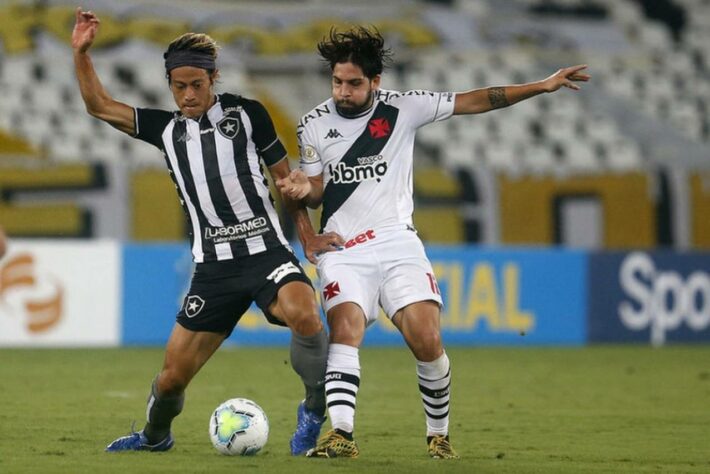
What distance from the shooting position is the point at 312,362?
710 cm

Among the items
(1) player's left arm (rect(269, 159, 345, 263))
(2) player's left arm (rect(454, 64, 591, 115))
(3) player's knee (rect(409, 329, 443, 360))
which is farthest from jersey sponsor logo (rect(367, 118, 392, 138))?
(3) player's knee (rect(409, 329, 443, 360))

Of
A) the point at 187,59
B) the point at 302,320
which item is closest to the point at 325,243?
the point at 302,320

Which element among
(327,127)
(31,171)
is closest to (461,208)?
(31,171)

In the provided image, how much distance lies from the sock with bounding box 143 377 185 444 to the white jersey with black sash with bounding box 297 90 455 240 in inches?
47.5

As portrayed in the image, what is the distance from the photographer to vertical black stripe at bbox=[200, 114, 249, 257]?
7074 mm

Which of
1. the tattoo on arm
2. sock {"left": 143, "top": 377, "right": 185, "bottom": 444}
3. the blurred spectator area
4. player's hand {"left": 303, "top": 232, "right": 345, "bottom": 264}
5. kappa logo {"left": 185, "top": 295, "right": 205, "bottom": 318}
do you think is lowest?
sock {"left": 143, "top": 377, "right": 185, "bottom": 444}

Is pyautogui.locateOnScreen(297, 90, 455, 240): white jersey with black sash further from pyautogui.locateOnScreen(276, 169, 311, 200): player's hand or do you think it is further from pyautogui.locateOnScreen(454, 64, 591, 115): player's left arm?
pyautogui.locateOnScreen(276, 169, 311, 200): player's hand

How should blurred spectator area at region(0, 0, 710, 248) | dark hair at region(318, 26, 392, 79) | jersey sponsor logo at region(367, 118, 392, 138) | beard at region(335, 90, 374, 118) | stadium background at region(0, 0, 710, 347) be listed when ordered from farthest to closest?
blurred spectator area at region(0, 0, 710, 248)
stadium background at region(0, 0, 710, 347)
jersey sponsor logo at region(367, 118, 392, 138)
beard at region(335, 90, 374, 118)
dark hair at region(318, 26, 392, 79)

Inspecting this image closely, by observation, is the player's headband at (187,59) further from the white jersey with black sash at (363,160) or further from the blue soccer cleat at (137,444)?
the blue soccer cleat at (137,444)

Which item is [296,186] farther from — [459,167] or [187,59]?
[459,167]

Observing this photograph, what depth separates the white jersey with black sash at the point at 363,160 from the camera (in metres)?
7.32

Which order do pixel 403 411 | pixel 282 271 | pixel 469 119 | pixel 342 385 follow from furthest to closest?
pixel 469 119, pixel 403 411, pixel 282 271, pixel 342 385

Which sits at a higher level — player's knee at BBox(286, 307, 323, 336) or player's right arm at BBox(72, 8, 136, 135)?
player's right arm at BBox(72, 8, 136, 135)

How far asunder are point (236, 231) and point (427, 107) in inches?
48.7
